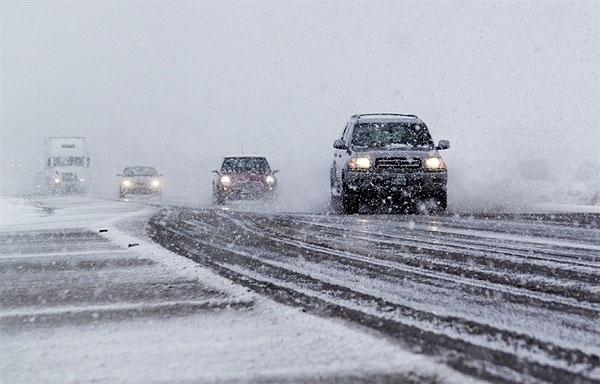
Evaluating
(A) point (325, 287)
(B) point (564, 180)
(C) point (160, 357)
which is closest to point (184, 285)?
(A) point (325, 287)

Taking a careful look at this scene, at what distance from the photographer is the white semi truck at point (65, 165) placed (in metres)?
44.2

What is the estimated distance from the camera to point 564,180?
24.3 meters

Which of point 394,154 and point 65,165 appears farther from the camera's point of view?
point 65,165

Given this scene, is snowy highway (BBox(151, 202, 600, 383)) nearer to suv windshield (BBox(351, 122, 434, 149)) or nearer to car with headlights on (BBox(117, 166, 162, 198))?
suv windshield (BBox(351, 122, 434, 149))

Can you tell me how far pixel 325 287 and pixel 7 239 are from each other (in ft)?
19.7

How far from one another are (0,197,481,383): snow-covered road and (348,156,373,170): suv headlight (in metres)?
8.60

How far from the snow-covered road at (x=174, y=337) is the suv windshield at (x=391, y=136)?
951 centimetres

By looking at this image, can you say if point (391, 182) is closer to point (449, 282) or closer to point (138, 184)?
point (449, 282)

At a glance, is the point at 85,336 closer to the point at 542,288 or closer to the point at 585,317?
the point at 585,317

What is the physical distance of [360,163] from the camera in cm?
1445

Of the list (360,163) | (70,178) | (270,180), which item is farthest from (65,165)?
(360,163)

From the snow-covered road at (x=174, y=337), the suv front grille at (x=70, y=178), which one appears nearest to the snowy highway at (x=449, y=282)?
the snow-covered road at (x=174, y=337)

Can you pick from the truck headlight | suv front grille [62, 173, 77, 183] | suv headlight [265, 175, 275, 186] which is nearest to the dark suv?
suv headlight [265, 175, 275, 186]

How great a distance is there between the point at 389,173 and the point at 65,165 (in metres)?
33.7
